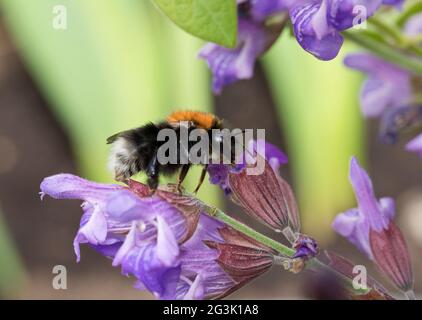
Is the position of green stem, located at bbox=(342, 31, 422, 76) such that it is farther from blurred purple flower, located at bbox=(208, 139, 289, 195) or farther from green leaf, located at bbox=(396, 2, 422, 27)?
blurred purple flower, located at bbox=(208, 139, 289, 195)

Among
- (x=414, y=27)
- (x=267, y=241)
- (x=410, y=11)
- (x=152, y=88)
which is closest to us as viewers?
(x=267, y=241)

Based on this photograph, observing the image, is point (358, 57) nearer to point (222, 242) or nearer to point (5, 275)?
point (222, 242)

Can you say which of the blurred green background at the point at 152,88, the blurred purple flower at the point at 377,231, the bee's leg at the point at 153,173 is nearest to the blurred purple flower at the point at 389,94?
the blurred purple flower at the point at 377,231

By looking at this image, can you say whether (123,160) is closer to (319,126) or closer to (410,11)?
(410,11)

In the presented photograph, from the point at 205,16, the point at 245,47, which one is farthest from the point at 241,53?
the point at 205,16

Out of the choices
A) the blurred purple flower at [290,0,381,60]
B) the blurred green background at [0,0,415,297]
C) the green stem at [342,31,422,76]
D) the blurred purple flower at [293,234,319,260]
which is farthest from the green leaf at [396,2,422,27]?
the blurred green background at [0,0,415,297]

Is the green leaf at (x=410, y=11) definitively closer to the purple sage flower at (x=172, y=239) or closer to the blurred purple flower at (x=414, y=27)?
the blurred purple flower at (x=414, y=27)

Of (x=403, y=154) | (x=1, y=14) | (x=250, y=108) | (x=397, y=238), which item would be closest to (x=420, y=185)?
(x=403, y=154)
